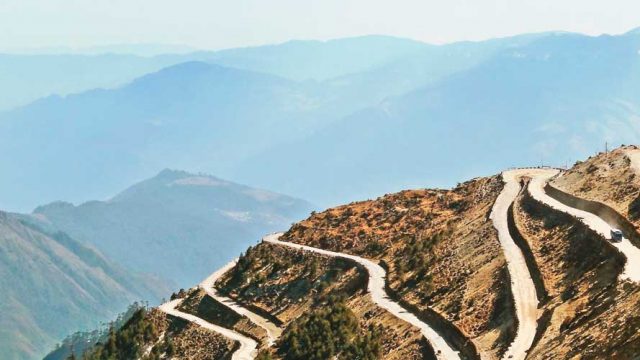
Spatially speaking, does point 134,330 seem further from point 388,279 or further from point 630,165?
point 630,165

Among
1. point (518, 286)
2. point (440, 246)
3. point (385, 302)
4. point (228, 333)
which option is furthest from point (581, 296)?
point (228, 333)

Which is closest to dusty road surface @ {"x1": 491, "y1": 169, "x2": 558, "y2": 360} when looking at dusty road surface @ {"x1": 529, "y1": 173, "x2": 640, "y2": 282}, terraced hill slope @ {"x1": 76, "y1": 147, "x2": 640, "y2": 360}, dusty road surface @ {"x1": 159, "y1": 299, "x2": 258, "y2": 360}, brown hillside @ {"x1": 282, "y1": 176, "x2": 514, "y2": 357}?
terraced hill slope @ {"x1": 76, "y1": 147, "x2": 640, "y2": 360}

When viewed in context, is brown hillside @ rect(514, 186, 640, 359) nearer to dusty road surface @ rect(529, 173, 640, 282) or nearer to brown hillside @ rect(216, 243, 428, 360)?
dusty road surface @ rect(529, 173, 640, 282)

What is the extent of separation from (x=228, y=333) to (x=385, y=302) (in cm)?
2030

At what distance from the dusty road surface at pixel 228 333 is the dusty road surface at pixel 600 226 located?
31.1 m

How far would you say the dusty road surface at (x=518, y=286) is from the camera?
50.9m

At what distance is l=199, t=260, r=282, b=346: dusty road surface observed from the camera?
8373cm

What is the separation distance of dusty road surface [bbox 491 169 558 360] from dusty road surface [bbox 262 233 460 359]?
197 inches

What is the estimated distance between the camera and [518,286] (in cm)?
6103

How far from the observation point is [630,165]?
84.5 m

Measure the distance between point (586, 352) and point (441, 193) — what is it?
78.7m

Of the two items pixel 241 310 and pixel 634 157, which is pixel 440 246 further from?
pixel 241 310

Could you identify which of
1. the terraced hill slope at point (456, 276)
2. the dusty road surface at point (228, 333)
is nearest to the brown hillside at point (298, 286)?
the terraced hill slope at point (456, 276)

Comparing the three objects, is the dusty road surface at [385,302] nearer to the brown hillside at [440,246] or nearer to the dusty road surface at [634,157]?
the brown hillside at [440,246]
